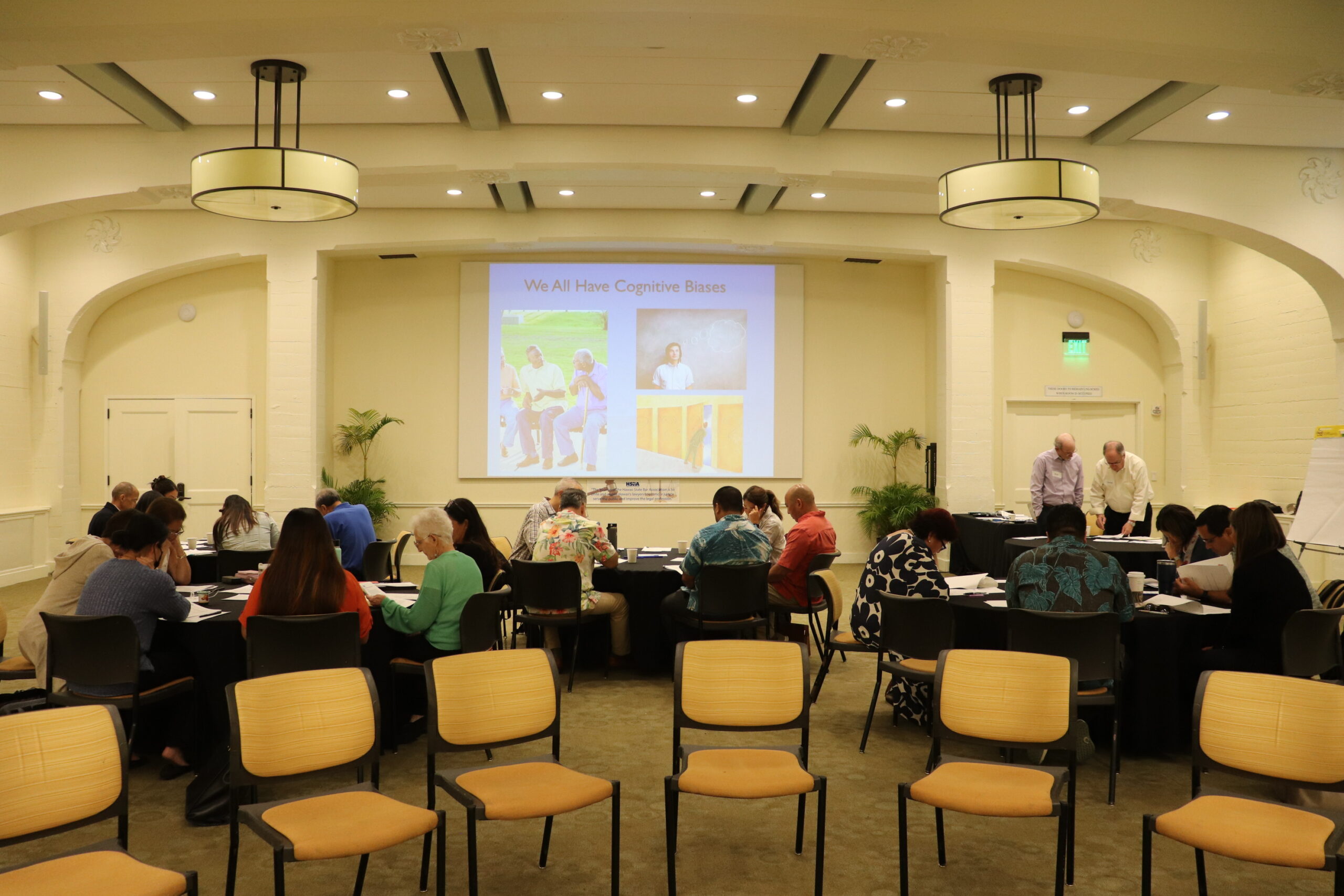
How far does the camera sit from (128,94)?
7188 millimetres

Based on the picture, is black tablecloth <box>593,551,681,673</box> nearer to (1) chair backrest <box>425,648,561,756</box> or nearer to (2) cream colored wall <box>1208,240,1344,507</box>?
(1) chair backrest <box>425,648,561,756</box>

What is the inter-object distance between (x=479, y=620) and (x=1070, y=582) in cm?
268

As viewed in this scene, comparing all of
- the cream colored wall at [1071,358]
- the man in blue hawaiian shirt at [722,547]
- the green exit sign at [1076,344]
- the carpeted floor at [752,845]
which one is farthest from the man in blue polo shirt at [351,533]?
the green exit sign at [1076,344]

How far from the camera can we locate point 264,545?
6719mm

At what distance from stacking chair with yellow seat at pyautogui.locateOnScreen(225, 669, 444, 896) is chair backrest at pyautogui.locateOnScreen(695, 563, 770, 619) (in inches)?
112

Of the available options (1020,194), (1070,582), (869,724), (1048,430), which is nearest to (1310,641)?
(1070,582)

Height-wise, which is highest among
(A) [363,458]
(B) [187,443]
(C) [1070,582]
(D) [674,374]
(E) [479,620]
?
(D) [674,374]

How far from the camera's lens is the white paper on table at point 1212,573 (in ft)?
16.0

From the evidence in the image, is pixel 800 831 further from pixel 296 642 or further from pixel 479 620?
pixel 296 642

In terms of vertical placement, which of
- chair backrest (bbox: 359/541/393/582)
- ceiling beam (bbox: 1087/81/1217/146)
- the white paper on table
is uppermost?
ceiling beam (bbox: 1087/81/1217/146)

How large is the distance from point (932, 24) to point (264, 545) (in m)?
5.32

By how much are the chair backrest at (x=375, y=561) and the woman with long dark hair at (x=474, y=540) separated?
1308 millimetres

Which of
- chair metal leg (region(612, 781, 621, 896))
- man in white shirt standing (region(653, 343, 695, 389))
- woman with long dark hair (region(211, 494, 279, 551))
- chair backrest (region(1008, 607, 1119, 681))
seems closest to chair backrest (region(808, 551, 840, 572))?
chair backrest (region(1008, 607, 1119, 681))

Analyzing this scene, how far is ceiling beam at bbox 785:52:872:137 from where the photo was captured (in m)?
6.69
